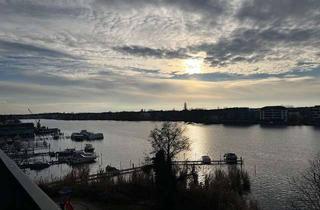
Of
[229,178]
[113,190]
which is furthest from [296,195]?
[113,190]

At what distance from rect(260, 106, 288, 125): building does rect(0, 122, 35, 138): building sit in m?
92.7

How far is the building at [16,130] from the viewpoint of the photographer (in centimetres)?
11280

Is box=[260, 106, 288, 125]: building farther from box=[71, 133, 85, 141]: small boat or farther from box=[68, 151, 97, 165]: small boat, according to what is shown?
box=[68, 151, 97, 165]: small boat

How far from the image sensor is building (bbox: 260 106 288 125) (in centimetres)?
15825

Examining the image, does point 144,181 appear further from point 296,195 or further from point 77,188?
point 296,195

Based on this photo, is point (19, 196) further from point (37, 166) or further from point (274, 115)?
point (274, 115)

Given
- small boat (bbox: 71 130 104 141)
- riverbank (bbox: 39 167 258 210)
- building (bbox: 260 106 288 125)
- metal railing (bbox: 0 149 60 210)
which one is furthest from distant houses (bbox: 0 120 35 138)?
metal railing (bbox: 0 149 60 210)

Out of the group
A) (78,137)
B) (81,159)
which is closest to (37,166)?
(81,159)

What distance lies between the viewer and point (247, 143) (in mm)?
82062

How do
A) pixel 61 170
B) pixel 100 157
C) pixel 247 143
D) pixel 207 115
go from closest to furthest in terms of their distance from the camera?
pixel 61 170, pixel 100 157, pixel 247 143, pixel 207 115

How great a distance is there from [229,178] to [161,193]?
11999 millimetres

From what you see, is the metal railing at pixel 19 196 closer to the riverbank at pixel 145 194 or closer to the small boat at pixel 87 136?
the riverbank at pixel 145 194

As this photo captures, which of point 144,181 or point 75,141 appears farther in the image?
point 75,141

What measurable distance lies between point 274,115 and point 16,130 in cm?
10079
